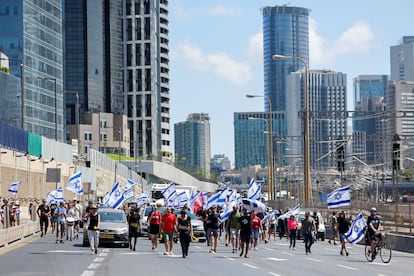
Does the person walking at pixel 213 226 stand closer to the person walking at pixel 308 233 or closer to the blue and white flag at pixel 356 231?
the person walking at pixel 308 233

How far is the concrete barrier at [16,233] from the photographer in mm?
40188

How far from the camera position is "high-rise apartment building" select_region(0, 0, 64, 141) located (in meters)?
120

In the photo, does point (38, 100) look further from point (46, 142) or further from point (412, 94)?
point (412, 94)

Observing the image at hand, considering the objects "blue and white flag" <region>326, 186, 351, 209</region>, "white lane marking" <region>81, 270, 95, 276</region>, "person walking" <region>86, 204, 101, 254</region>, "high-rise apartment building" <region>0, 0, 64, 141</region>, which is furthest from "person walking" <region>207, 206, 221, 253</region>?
"high-rise apartment building" <region>0, 0, 64, 141</region>

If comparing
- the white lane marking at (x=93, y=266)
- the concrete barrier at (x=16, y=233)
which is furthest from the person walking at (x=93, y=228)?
the white lane marking at (x=93, y=266)

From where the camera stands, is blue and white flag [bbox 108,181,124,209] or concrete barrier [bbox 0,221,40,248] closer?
concrete barrier [bbox 0,221,40,248]

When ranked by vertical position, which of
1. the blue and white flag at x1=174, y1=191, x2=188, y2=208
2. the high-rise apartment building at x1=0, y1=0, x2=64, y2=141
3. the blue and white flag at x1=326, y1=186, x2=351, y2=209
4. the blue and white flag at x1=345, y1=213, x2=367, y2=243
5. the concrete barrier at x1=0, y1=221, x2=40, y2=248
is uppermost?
the high-rise apartment building at x1=0, y1=0, x2=64, y2=141

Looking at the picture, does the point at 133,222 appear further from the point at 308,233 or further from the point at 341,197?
the point at 341,197

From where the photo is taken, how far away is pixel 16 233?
45062mm

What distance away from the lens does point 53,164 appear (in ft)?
297

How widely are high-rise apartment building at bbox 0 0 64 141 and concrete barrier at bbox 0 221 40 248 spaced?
197ft

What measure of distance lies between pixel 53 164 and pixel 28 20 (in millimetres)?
35529

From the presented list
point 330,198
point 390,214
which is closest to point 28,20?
point 390,214

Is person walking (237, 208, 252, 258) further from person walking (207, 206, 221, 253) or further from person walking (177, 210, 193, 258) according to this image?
person walking (207, 206, 221, 253)
